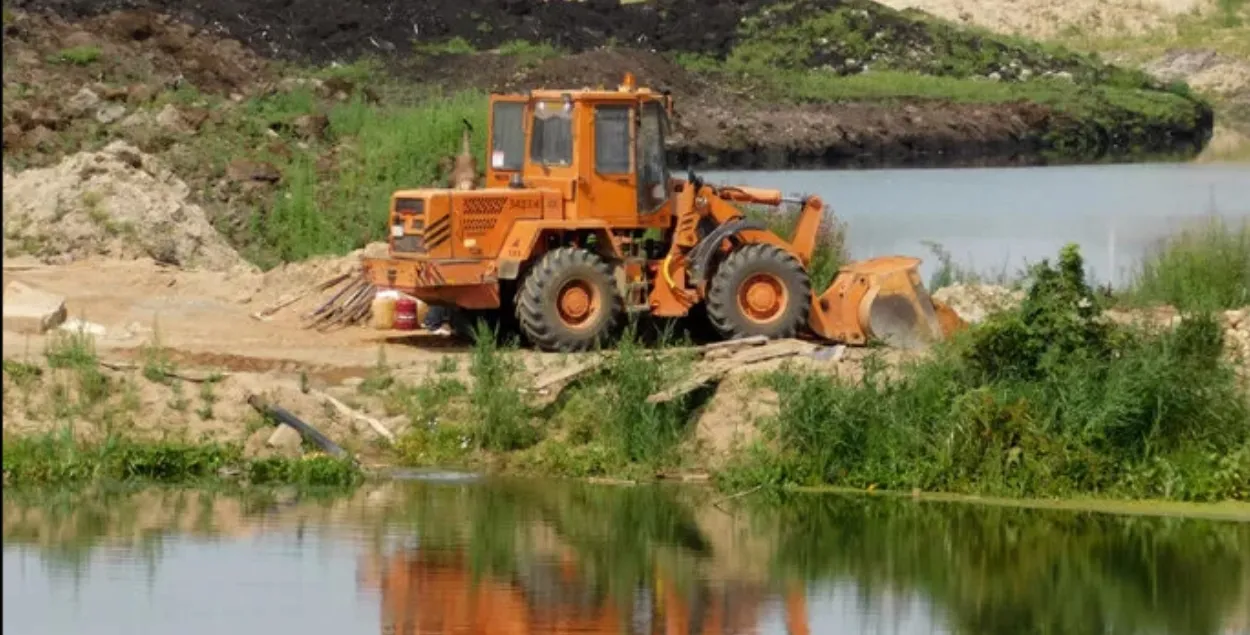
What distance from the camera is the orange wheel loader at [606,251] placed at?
21.4 meters

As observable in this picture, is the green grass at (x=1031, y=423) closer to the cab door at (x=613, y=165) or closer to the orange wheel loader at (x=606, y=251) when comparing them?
the orange wheel loader at (x=606, y=251)

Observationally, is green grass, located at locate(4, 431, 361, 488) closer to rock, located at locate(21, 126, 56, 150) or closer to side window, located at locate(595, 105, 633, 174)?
side window, located at locate(595, 105, 633, 174)

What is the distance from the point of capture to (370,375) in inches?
802

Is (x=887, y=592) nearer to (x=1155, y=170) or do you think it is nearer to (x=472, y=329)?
(x=472, y=329)

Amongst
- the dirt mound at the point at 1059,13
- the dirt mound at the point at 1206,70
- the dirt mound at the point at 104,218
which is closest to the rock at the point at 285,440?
the dirt mound at the point at 104,218

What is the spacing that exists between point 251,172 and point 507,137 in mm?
11108

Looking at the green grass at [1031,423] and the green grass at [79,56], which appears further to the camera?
the green grass at [79,56]

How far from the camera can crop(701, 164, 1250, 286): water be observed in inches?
1398

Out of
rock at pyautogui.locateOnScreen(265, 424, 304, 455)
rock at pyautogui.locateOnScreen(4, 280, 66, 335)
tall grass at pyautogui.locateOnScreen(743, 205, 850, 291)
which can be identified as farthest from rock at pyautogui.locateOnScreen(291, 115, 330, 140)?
rock at pyautogui.locateOnScreen(265, 424, 304, 455)

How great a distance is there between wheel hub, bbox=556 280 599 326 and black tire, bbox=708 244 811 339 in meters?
1.00

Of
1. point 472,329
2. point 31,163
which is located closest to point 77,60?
point 31,163

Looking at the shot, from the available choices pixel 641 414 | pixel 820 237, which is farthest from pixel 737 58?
pixel 641 414

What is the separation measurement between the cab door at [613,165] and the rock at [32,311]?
4573mm

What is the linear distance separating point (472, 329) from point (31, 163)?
11851mm
